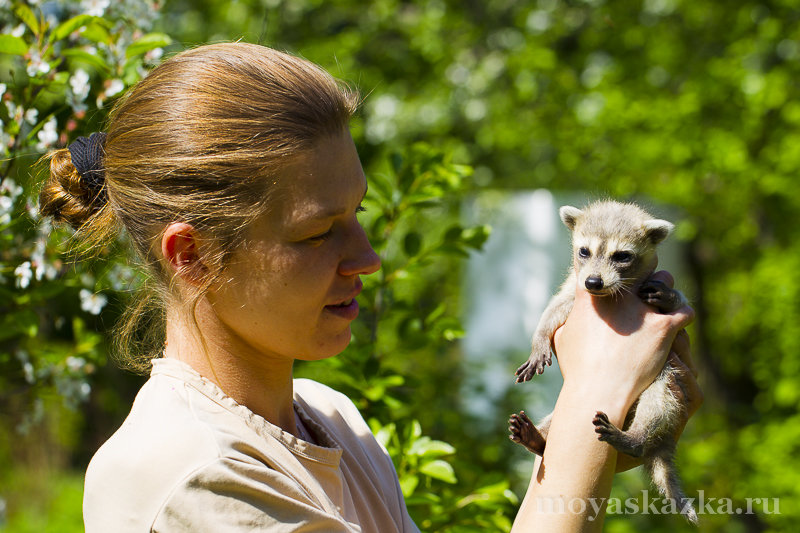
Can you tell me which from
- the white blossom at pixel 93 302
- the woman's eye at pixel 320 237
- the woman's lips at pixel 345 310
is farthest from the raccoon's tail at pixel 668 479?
the white blossom at pixel 93 302

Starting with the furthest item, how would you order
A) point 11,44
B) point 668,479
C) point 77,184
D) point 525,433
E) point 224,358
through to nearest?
1. point 11,44
2. point 668,479
3. point 525,433
4. point 77,184
5. point 224,358

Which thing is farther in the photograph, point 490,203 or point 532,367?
→ point 490,203

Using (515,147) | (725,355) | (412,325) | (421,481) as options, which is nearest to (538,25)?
(515,147)

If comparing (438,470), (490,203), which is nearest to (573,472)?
(438,470)

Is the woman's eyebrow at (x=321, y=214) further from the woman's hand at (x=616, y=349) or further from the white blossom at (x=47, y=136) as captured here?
the white blossom at (x=47, y=136)

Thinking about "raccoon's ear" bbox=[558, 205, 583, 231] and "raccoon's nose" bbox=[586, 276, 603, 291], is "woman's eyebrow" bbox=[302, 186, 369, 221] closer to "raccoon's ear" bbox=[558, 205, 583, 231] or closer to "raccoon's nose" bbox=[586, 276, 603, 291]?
"raccoon's nose" bbox=[586, 276, 603, 291]

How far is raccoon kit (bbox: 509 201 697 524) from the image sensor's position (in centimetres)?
231

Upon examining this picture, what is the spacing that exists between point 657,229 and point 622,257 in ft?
0.64

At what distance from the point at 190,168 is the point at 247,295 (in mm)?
307

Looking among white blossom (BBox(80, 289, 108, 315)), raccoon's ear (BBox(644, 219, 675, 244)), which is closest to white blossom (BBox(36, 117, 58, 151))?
white blossom (BBox(80, 289, 108, 315))

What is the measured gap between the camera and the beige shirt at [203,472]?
4.90 feet

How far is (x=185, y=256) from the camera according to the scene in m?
1.75

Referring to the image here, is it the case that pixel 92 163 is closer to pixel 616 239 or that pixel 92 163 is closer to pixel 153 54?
pixel 153 54

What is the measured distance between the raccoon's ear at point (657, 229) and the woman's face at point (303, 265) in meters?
1.57
